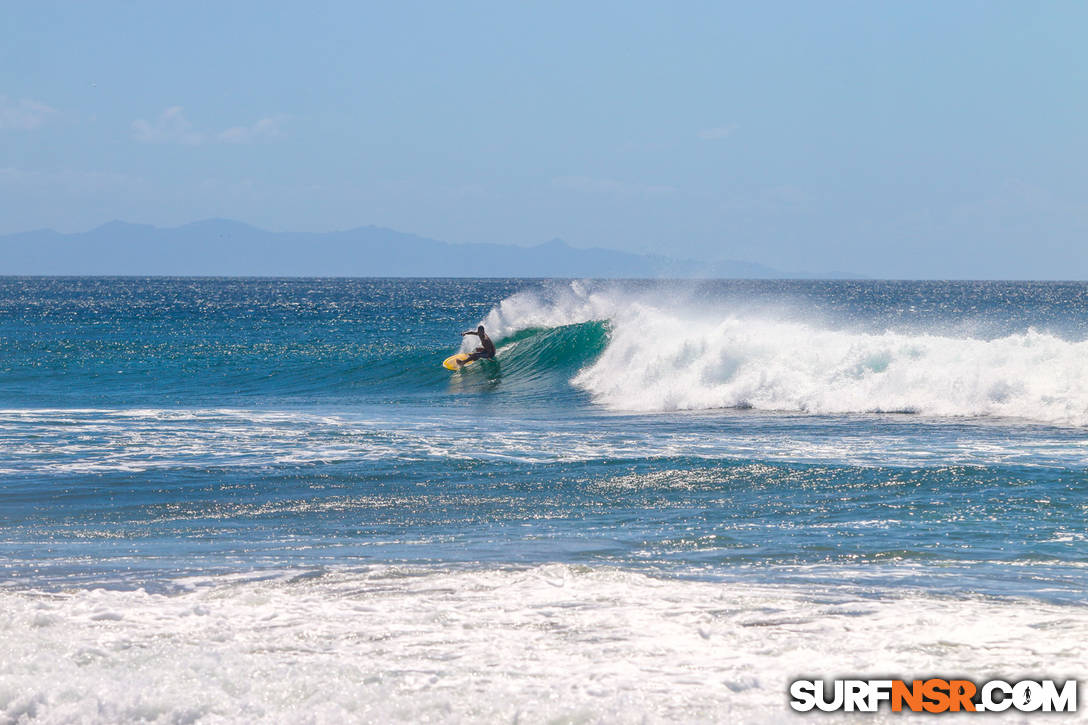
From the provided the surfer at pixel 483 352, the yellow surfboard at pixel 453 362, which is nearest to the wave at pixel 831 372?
the surfer at pixel 483 352

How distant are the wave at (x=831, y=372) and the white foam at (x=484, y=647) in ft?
41.0

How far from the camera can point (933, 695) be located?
215 inches

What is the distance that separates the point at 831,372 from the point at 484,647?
676 inches

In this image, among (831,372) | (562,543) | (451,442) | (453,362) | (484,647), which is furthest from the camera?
(453,362)

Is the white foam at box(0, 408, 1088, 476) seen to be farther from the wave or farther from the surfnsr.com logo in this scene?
the surfnsr.com logo

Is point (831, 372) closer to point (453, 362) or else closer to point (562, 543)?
point (453, 362)

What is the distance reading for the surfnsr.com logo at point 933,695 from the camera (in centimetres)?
532

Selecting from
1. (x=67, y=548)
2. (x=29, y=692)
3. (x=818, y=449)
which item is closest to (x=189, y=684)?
(x=29, y=692)

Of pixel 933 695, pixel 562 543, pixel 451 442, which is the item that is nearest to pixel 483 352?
pixel 451 442

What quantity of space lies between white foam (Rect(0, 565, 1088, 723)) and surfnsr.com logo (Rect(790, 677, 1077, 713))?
0.39ft

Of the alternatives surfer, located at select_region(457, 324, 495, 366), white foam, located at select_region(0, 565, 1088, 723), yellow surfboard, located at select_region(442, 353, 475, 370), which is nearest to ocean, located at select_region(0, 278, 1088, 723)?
white foam, located at select_region(0, 565, 1088, 723)

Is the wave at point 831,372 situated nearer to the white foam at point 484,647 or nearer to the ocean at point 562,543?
the ocean at point 562,543

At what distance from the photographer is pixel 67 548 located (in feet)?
30.2

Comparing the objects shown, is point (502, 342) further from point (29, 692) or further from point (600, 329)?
point (29, 692)
